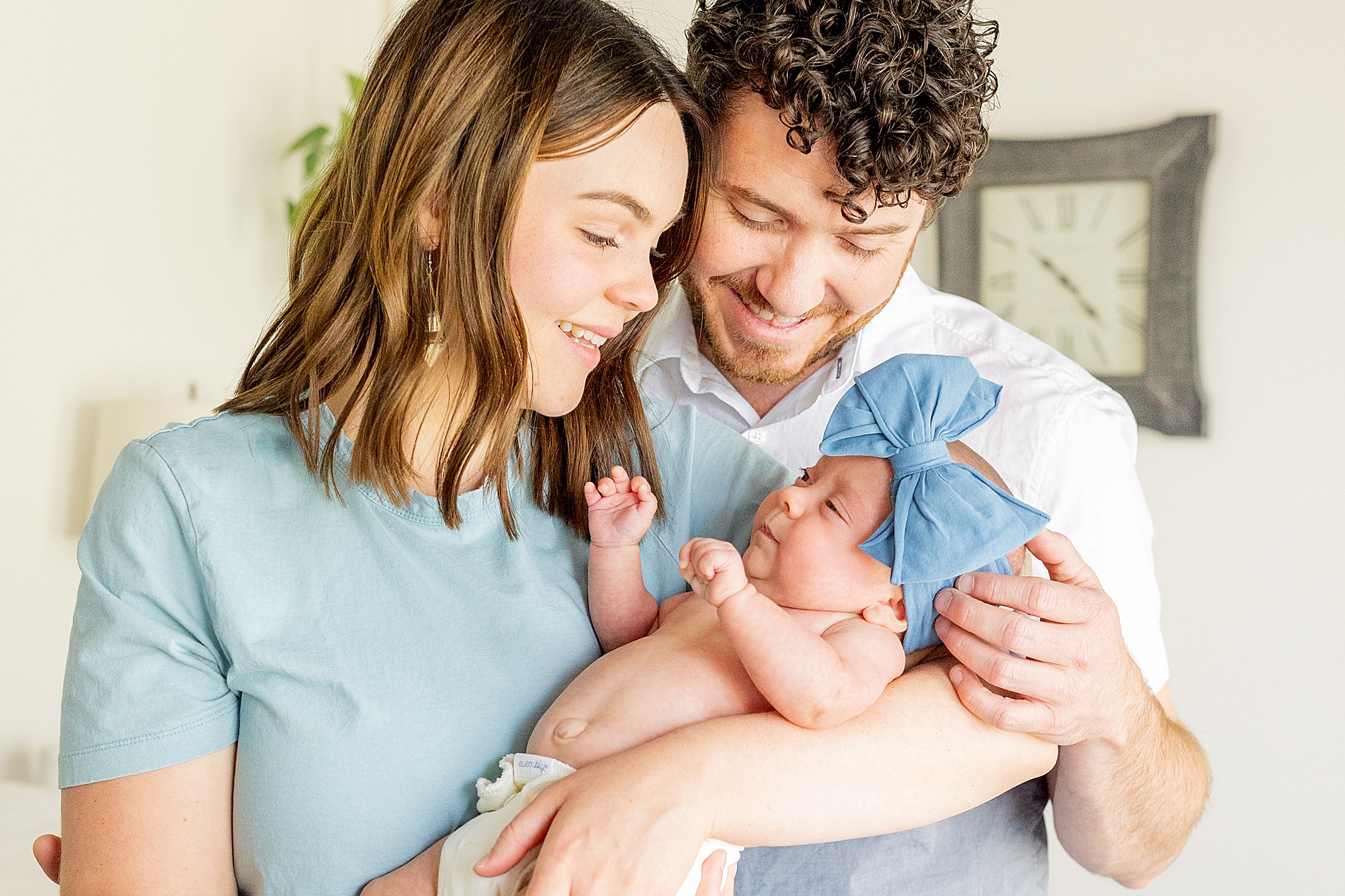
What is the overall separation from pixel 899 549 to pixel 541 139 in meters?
0.66

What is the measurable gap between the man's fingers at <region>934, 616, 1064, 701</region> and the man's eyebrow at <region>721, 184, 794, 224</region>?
0.74m

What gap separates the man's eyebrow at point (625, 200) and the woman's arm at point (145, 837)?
794 millimetres

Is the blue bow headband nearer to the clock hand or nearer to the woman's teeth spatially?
the woman's teeth

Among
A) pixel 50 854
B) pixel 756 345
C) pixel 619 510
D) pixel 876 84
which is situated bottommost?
pixel 50 854

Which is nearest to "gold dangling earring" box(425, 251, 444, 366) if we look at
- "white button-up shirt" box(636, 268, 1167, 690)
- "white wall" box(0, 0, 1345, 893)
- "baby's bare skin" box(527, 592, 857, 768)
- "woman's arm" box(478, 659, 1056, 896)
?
"baby's bare skin" box(527, 592, 857, 768)

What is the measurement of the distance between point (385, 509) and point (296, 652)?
0.70 ft

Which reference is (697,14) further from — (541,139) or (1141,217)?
(1141,217)

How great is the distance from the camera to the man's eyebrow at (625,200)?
1301 millimetres

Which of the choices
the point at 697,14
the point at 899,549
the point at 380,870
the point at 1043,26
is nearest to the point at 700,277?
the point at 697,14

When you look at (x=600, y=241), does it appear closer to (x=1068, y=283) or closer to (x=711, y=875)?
(x=711, y=875)

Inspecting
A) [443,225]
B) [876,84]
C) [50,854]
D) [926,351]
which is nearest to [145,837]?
[50,854]

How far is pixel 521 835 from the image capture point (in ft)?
3.77

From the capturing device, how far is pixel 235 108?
3.43 meters

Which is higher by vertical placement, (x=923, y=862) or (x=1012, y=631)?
(x=1012, y=631)
